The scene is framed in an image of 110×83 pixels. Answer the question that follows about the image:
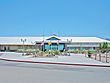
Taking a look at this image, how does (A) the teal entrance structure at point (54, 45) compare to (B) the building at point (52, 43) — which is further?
(B) the building at point (52, 43)

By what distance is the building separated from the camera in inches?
3127

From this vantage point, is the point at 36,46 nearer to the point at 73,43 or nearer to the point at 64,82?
the point at 73,43

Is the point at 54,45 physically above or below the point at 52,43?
below

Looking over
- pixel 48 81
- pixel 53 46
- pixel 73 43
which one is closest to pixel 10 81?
pixel 48 81

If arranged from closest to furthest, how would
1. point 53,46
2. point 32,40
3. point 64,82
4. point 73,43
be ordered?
1. point 64,82
2. point 53,46
3. point 73,43
4. point 32,40

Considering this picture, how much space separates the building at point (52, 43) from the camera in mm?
79438

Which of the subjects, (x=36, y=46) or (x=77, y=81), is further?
(x=36, y=46)

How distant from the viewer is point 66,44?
8256 cm

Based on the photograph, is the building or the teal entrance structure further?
the building

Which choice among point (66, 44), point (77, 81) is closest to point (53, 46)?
point (66, 44)

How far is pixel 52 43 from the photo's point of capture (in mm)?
79000

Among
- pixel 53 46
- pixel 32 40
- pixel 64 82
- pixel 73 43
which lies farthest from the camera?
pixel 32 40

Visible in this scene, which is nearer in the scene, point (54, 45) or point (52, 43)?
point (52, 43)

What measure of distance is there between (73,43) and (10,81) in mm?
73184
